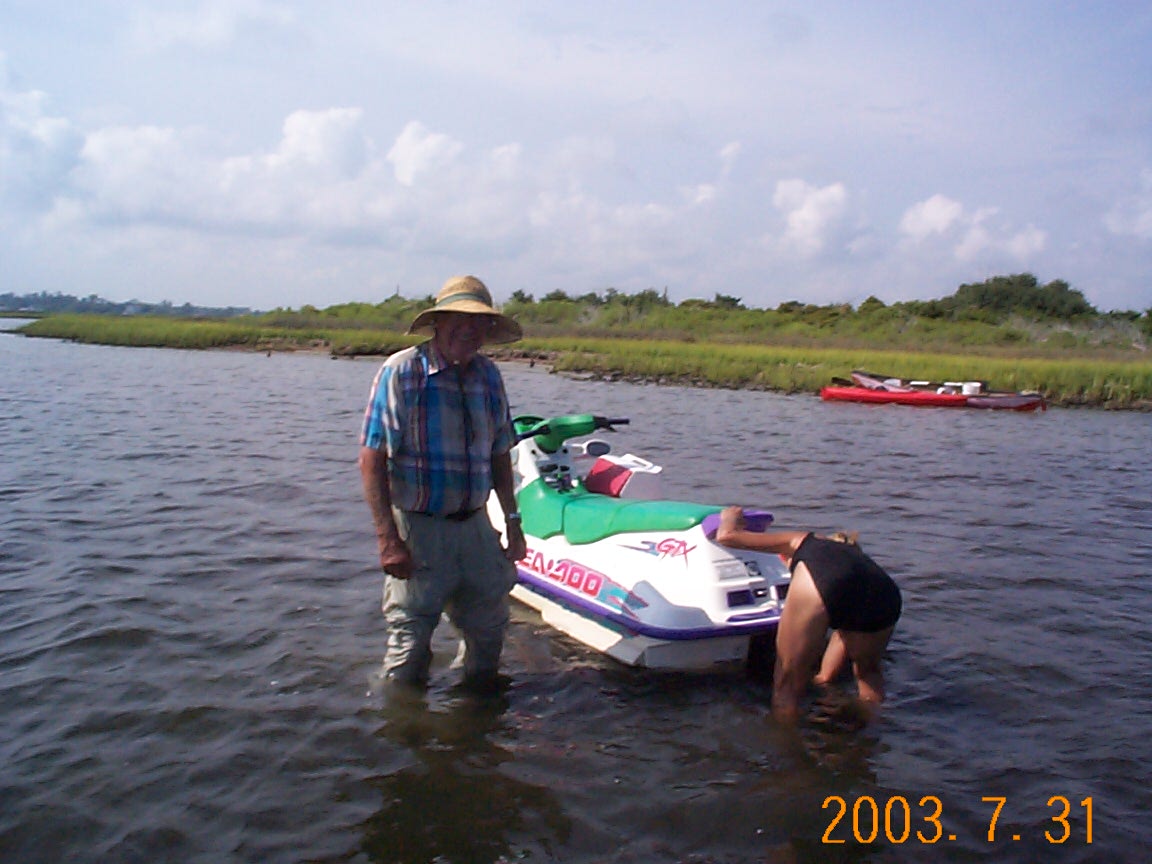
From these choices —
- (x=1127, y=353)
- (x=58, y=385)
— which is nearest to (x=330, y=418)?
(x=58, y=385)

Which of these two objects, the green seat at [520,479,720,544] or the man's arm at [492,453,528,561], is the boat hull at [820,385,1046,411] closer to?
the green seat at [520,479,720,544]

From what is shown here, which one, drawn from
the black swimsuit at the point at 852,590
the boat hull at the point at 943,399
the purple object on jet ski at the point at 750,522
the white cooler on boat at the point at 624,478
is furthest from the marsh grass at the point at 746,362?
the black swimsuit at the point at 852,590

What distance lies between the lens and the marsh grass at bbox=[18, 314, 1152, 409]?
26.2 m

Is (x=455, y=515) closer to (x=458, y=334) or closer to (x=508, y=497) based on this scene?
(x=508, y=497)

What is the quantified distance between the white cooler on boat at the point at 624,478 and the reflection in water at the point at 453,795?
1939mm

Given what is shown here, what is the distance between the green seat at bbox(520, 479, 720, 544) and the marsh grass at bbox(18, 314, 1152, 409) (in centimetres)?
2183

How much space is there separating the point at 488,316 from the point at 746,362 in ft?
90.3

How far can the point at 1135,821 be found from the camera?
14.1 ft

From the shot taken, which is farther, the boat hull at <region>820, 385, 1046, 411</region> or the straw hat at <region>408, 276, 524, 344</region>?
the boat hull at <region>820, 385, 1046, 411</region>

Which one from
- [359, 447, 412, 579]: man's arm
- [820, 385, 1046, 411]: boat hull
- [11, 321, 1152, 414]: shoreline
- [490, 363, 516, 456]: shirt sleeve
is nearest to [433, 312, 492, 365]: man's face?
[490, 363, 516, 456]: shirt sleeve

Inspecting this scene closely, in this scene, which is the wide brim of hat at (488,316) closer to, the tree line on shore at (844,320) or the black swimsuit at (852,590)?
the black swimsuit at (852,590)

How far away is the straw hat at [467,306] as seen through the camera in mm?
4352

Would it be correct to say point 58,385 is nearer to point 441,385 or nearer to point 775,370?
point 775,370

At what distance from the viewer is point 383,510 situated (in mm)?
4375
